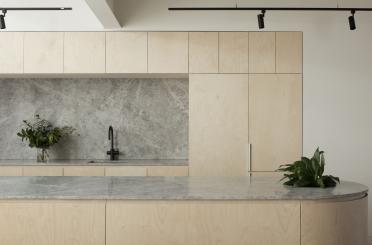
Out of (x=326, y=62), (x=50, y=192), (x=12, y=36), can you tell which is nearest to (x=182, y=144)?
(x=326, y=62)

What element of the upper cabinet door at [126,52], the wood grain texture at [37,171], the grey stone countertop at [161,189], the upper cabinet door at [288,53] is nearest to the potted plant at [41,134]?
the wood grain texture at [37,171]

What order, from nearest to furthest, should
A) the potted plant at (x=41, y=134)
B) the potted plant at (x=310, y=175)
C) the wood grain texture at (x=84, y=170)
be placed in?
the potted plant at (x=310, y=175) → the wood grain texture at (x=84, y=170) → the potted plant at (x=41, y=134)

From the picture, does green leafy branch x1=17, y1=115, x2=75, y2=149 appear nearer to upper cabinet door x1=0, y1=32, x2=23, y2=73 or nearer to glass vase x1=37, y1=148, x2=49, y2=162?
glass vase x1=37, y1=148, x2=49, y2=162

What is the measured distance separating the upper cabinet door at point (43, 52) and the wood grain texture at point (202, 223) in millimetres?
2845

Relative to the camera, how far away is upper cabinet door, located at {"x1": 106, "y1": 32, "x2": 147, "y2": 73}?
17.8 feet

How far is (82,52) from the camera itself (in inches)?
214

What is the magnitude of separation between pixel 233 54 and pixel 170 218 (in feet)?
9.24

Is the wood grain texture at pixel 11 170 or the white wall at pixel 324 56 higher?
the white wall at pixel 324 56

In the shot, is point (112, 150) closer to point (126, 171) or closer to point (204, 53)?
point (126, 171)

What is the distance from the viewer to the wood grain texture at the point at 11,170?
539 centimetres

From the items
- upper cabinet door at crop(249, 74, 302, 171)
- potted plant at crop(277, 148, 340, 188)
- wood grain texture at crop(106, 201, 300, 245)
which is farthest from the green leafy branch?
potted plant at crop(277, 148, 340, 188)

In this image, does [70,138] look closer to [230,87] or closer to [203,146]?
[203,146]

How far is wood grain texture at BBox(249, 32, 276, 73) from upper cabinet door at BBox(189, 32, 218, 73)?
410 millimetres

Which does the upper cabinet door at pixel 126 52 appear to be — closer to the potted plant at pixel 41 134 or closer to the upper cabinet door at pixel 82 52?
the upper cabinet door at pixel 82 52
